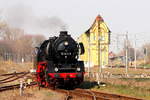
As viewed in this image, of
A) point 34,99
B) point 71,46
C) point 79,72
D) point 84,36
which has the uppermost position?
point 84,36

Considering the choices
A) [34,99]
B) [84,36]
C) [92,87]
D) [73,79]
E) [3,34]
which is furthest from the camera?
[3,34]

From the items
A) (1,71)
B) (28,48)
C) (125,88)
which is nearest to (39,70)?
(125,88)

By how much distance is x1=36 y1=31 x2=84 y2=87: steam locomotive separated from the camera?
20.2 meters

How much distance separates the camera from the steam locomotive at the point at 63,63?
20.2 meters

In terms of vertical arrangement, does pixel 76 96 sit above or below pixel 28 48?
below

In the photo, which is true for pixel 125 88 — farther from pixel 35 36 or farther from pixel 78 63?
pixel 35 36

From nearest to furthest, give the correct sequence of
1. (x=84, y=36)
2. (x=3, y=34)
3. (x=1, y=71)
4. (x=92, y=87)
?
(x=92, y=87)
(x=1, y=71)
(x=84, y=36)
(x=3, y=34)

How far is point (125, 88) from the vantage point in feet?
69.0

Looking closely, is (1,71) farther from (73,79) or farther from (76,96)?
(76,96)

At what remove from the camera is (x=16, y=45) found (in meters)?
108

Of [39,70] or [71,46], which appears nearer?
[71,46]

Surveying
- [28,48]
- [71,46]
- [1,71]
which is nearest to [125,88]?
[71,46]

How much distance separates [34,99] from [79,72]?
506 centimetres

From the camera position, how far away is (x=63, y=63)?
2098 centimetres
